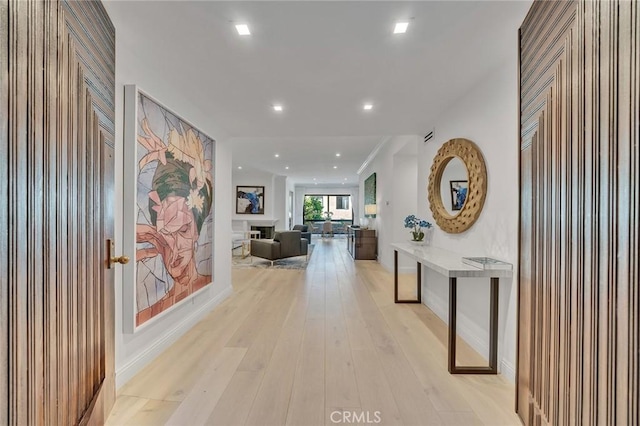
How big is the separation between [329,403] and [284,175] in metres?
9.29

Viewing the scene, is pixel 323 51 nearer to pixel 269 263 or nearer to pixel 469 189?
pixel 469 189

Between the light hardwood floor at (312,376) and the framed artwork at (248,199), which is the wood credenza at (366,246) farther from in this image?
the framed artwork at (248,199)

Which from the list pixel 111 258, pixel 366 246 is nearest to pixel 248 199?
pixel 366 246

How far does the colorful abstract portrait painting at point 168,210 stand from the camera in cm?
209

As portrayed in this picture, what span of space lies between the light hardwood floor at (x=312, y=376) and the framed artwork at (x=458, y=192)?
1.29 meters

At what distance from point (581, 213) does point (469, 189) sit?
166 cm

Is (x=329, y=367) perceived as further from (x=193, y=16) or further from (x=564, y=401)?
(x=193, y=16)

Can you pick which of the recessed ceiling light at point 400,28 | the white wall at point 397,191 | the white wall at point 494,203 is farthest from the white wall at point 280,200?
the recessed ceiling light at point 400,28

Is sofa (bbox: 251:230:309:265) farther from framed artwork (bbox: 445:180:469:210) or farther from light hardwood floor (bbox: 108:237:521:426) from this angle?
framed artwork (bbox: 445:180:469:210)

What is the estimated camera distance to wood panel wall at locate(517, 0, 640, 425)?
2.58 ft

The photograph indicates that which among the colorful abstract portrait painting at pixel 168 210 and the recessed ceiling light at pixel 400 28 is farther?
the colorful abstract portrait painting at pixel 168 210

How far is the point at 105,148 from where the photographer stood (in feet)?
4.42

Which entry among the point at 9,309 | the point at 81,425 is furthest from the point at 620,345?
the point at 81,425

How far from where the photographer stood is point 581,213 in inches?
38.5
